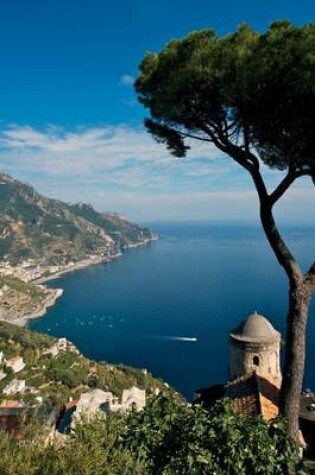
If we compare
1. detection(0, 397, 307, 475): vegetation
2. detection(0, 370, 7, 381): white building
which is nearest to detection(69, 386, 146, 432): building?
detection(0, 397, 307, 475): vegetation

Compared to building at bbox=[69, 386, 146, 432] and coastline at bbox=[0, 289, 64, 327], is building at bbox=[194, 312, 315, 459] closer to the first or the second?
building at bbox=[69, 386, 146, 432]

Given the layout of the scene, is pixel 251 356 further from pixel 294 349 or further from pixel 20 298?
pixel 20 298

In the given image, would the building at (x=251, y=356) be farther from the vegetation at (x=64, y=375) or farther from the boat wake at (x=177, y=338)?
the boat wake at (x=177, y=338)

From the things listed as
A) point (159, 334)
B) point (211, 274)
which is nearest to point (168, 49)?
point (159, 334)

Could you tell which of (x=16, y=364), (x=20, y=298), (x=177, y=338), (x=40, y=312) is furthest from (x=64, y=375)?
(x=20, y=298)

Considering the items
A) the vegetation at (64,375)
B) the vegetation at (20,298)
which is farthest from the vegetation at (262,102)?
the vegetation at (20,298)

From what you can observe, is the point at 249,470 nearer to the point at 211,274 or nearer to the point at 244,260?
the point at 211,274
